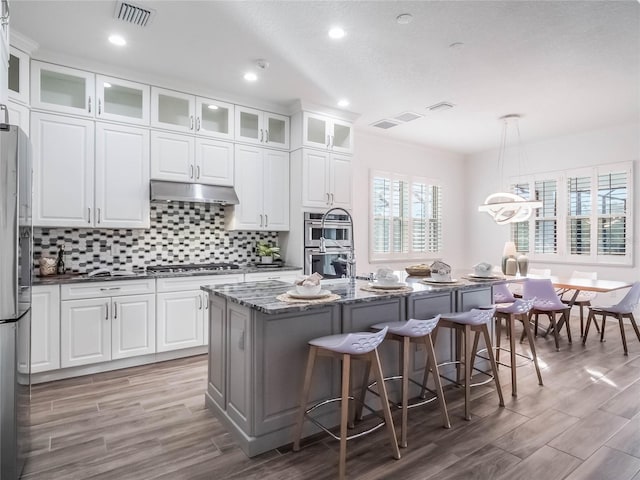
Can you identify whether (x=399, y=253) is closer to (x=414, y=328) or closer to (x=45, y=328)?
(x=414, y=328)

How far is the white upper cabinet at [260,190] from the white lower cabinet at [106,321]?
1356mm

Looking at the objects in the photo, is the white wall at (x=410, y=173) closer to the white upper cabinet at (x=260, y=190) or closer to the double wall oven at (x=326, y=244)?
the double wall oven at (x=326, y=244)

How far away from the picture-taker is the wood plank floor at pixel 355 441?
6.76ft

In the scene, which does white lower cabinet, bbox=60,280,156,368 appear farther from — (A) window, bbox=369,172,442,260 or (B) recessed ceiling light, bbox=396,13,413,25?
(A) window, bbox=369,172,442,260

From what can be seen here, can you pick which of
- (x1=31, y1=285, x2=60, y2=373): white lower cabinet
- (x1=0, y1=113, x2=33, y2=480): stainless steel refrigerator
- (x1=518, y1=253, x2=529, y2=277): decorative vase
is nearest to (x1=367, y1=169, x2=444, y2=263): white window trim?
(x1=518, y1=253, x2=529, y2=277): decorative vase

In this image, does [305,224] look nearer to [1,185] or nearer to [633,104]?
[1,185]

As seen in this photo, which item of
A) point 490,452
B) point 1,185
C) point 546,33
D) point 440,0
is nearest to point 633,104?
point 546,33

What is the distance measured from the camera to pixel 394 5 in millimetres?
2754

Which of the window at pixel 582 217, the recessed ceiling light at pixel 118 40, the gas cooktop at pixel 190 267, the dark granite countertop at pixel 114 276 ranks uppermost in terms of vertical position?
the recessed ceiling light at pixel 118 40

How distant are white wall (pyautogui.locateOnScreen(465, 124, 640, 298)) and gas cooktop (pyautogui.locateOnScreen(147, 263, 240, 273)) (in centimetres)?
509

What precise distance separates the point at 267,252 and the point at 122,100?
2.30 m

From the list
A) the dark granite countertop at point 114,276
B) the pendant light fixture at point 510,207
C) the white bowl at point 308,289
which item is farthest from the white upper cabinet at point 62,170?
the pendant light fixture at point 510,207

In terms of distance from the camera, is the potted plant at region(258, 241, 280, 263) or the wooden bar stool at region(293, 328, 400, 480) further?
the potted plant at region(258, 241, 280, 263)

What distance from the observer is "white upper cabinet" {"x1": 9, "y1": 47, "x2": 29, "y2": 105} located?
125 inches
